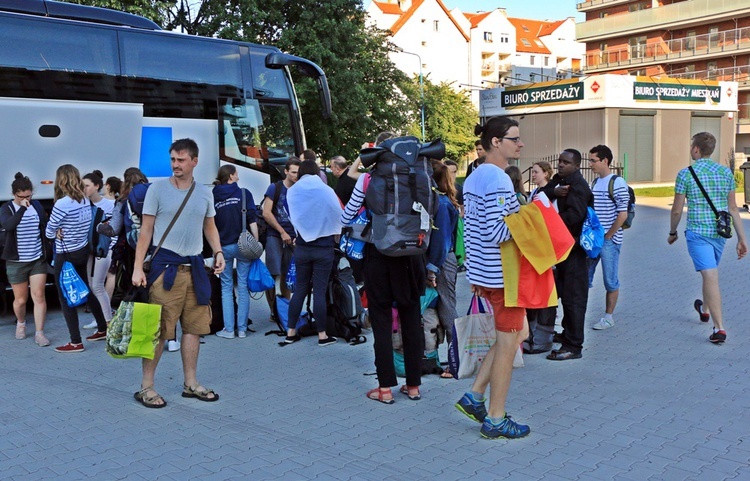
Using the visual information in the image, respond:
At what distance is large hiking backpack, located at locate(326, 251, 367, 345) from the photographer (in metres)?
7.90

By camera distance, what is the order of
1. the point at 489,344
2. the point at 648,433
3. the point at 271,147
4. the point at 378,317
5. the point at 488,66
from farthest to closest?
1. the point at 488,66
2. the point at 271,147
3. the point at 378,317
4. the point at 489,344
5. the point at 648,433

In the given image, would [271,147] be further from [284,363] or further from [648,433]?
[648,433]

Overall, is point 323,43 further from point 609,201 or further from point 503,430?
point 503,430

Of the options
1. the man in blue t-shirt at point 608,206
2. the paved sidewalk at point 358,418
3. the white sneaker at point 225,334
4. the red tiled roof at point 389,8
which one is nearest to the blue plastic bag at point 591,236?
the man in blue t-shirt at point 608,206

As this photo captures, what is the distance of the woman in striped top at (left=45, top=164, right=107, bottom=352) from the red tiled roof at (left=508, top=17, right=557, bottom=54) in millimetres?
92770

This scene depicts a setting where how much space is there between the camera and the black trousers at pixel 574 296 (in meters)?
7.00

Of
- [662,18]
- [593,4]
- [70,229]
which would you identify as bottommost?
[70,229]

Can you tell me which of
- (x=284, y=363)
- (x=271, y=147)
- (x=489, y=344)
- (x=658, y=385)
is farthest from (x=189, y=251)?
(x=271, y=147)

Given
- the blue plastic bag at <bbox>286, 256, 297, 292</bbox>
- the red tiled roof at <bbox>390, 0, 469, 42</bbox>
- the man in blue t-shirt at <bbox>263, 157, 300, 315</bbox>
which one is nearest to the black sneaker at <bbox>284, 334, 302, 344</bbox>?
the blue plastic bag at <bbox>286, 256, 297, 292</bbox>

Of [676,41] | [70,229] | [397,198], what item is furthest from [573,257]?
[676,41]

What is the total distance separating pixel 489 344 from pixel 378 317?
2.81 feet

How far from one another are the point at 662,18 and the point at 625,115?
2001 centimetres

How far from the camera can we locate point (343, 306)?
7918 millimetres

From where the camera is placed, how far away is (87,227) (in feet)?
26.0
